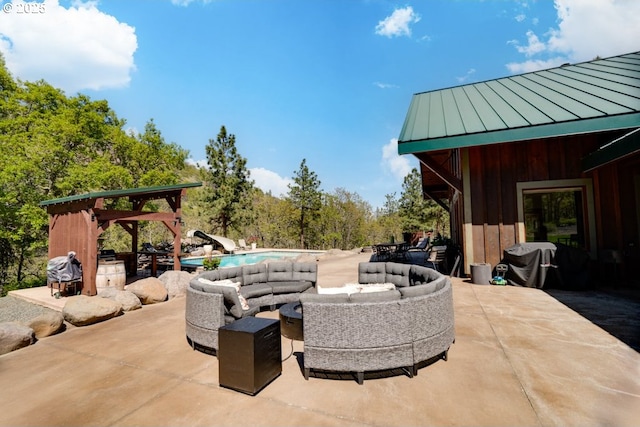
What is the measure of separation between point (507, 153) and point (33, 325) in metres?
11.2

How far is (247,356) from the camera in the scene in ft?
9.57

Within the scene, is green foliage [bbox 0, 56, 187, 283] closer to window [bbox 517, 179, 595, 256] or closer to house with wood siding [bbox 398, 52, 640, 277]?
house with wood siding [bbox 398, 52, 640, 277]

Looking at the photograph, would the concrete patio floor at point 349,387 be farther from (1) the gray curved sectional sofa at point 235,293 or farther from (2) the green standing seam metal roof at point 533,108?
(2) the green standing seam metal roof at point 533,108

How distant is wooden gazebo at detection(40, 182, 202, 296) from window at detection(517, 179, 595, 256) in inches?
420

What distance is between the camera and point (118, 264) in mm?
8336

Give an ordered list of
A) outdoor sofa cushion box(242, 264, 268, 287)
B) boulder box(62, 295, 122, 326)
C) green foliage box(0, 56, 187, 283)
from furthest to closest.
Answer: green foliage box(0, 56, 187, 283)
outdoor sofa cushion box(242, 264, 268, 287)
boulder box(62, 295, 122, 326)

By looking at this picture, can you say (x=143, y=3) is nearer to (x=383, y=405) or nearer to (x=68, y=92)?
(x=383, y=405)

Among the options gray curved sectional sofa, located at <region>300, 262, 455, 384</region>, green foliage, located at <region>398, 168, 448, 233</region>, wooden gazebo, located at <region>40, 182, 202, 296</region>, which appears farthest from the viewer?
green foliage, located at <region>398, 168, 448, 233</region>

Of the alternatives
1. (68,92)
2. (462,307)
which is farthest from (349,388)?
(68,92)

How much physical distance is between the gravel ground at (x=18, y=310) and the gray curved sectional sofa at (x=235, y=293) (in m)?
4.46

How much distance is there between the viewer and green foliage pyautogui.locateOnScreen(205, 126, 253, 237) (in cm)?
2355

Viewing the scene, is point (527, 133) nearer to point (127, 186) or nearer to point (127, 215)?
point (127, 215)

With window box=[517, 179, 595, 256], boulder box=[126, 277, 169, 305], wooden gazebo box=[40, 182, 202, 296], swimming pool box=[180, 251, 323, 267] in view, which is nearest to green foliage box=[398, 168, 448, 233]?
swimming pool box=[180, 251, 323, 267]

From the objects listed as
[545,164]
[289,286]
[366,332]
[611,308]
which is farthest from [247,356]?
[545,164]
